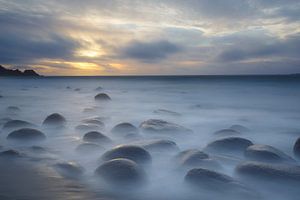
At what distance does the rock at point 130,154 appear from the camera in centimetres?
446

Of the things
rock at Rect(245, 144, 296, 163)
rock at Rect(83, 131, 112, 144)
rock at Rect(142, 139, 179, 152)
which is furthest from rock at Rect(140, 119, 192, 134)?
rock at Rect(245, 144, 296, 163)

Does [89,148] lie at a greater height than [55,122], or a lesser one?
lesser

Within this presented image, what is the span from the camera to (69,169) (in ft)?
13.9

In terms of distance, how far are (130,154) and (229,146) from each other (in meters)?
1.91

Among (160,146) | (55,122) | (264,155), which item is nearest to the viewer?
(264,155)

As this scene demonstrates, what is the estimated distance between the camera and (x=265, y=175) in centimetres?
385

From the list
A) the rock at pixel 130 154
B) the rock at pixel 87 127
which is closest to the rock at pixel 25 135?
the rock at pixel 87 127

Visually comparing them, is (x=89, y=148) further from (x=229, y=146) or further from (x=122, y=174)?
(x=229, y=146)

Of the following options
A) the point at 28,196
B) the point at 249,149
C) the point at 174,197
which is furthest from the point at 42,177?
the point at 249,149

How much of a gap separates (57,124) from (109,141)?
2950mm

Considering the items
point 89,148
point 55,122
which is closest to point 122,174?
point 89,148

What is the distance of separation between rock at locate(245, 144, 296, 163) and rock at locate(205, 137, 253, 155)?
0.25m

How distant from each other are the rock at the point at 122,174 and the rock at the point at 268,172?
1.41 meters

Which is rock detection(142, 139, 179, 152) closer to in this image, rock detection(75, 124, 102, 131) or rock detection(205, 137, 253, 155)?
rock detection(205, 137, 253, 155)
